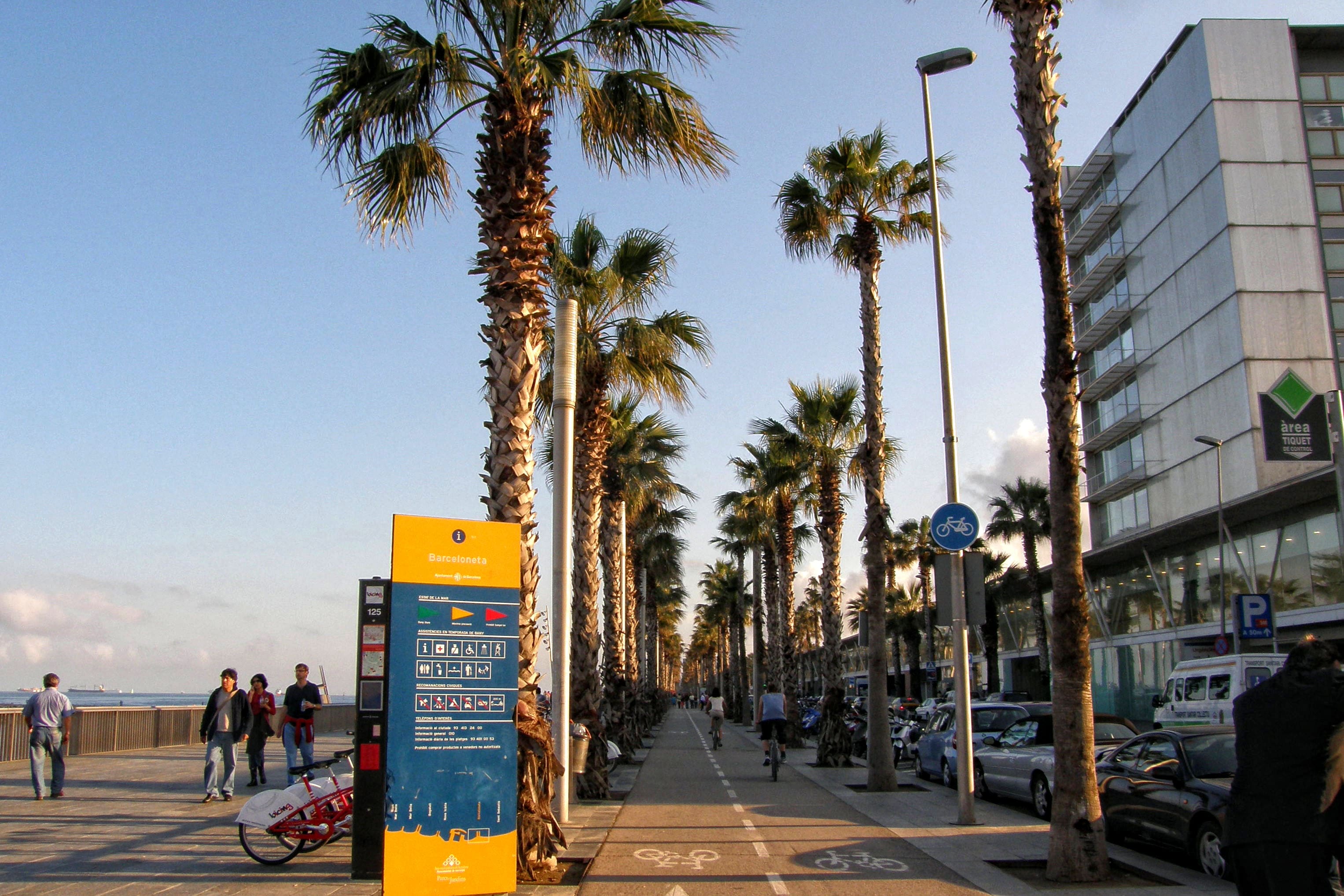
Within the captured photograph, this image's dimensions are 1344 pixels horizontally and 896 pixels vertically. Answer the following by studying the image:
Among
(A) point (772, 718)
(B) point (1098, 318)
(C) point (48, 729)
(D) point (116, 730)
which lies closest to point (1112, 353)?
(B) point (1098, 318)

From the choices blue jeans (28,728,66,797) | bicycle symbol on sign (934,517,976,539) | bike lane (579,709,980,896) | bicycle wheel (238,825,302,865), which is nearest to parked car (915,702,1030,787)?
bike lane (579,709,980,896)

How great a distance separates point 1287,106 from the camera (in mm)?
43969

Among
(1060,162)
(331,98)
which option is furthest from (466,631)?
(1060,162)

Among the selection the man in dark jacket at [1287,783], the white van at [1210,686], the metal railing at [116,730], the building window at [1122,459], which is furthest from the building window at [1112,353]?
the man in dark jacket at [1287,783]

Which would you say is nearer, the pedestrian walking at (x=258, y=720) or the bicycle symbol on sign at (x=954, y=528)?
the bicycle symbol on sign at (x=954, y=528)

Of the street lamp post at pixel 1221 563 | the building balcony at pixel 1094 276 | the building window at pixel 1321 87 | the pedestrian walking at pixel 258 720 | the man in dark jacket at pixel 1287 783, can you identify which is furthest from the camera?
the building balcony at pixel 1094 276

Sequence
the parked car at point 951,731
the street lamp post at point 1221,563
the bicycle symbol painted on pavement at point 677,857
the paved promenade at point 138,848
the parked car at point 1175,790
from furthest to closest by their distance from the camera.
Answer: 1. the street lamp post at point 1221,563
2. the parked car at point 951,731
3. the bicycle symbol painted on pavement at point 677,857
4. the parked car at point 1175,790
5. the paved promenade at point 138,848

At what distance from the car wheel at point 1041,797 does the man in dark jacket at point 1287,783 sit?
9.44 meters

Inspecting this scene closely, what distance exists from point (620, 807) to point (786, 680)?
20.8 m

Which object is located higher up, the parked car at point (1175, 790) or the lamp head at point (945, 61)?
the lamp head at point (945, 61)

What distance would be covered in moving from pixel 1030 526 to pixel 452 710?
49.5 metres

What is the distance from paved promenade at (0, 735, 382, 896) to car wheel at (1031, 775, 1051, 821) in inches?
349

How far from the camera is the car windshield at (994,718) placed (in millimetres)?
18578

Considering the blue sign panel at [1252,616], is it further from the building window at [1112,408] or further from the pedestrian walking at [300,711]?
the building window at [1112,408]
